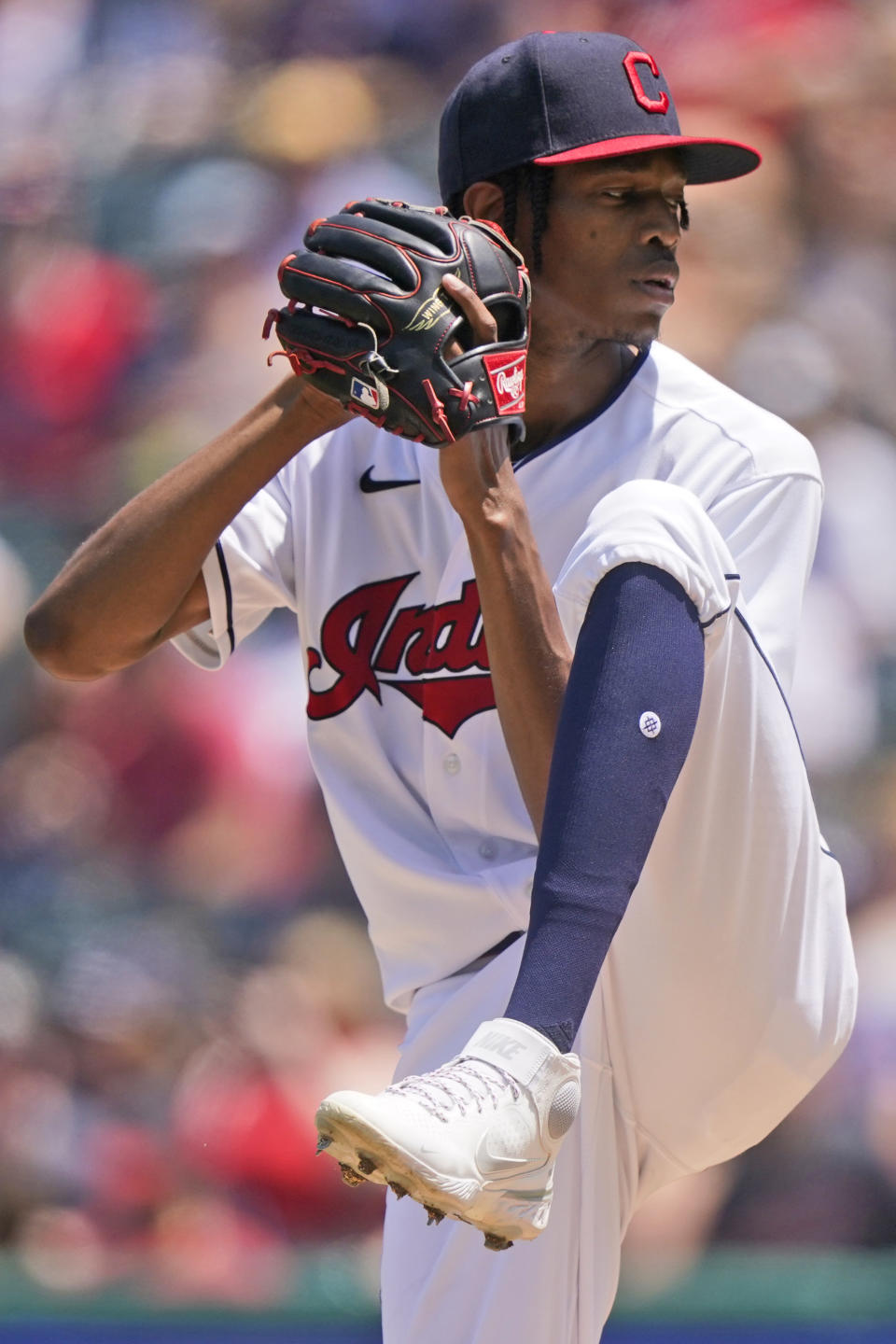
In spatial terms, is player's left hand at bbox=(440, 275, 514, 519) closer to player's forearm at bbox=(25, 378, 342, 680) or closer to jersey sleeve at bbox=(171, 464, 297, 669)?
player's forearm at bbox=(25, 378, 342, 680)

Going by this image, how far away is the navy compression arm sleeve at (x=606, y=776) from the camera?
3.91ft

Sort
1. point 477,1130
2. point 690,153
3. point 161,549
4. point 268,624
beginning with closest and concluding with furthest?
point 477,1130
point 161,549
point 690,153
point 268,624

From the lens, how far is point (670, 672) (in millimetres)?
1227

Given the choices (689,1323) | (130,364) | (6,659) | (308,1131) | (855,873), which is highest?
(130,364)

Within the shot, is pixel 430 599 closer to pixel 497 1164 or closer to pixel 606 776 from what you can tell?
pixel 606 776

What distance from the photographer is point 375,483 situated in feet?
5.88

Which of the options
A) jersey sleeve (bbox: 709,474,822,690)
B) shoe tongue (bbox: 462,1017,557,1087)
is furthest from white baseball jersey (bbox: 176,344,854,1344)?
shoe tongue (bbox: 462,1017,557,1087)

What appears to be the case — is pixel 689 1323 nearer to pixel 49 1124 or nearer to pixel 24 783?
pixel 49 1124

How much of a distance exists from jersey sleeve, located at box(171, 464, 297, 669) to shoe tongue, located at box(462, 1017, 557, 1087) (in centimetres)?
69

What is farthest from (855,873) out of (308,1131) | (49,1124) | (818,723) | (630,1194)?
(49,1124)

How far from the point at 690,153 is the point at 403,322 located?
52cm

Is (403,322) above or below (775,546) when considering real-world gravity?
above

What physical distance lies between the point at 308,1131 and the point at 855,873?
0.84 meters

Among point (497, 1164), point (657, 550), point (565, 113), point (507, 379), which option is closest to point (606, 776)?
point (657, 550)
